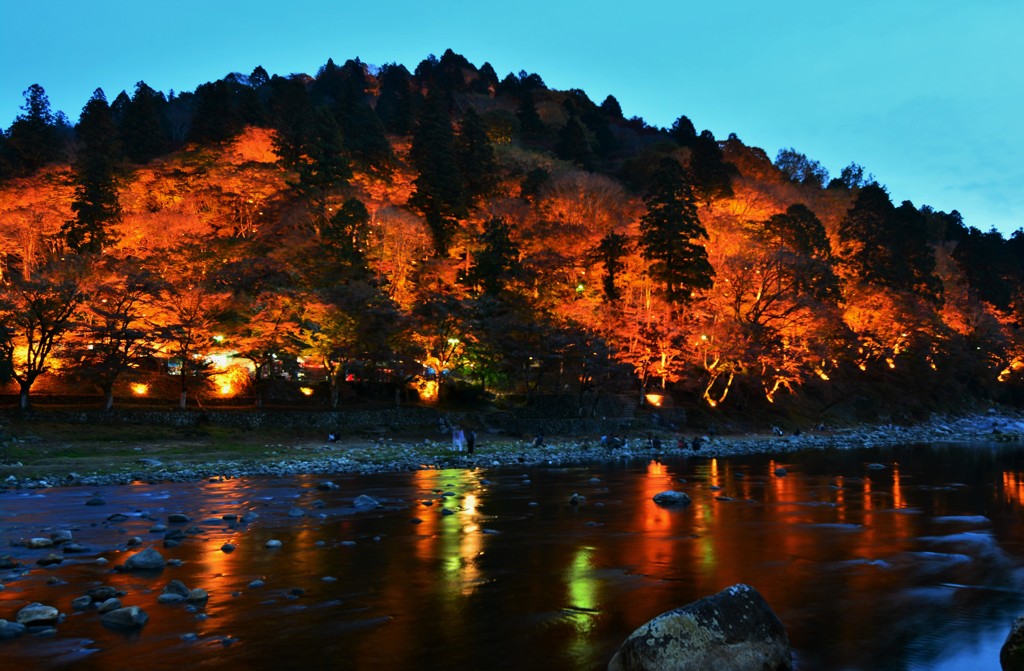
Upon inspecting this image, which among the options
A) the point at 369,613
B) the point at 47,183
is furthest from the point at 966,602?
the point at 47,183

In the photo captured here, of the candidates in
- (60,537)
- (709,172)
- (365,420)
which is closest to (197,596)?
(60,537)

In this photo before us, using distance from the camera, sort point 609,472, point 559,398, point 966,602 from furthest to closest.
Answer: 1. point 559,398
2. point 609,472
3. point 966,602

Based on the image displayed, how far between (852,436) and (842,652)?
49530 millimetres

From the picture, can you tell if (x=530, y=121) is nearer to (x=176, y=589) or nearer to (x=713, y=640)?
(x=176, y=589)

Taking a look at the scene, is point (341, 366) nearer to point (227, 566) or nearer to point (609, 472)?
point (609, 472)

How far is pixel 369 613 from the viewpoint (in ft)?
31.5

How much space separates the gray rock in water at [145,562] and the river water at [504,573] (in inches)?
12.7

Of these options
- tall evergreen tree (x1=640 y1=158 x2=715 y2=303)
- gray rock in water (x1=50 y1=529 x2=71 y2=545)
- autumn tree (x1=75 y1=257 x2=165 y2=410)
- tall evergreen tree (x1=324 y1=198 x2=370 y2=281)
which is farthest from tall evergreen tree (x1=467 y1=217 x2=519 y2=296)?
gray rock in water (x1=50 y1=529 x2=71 y2=545)

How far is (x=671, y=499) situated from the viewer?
19.9m

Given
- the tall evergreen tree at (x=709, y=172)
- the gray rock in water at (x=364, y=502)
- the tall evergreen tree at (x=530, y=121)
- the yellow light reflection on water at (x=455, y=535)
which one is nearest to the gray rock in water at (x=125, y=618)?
the yellow light reflection on water at (x=455, y=535)

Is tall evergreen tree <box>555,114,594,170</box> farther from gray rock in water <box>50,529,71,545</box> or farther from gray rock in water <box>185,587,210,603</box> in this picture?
gray rock in water <box>185,587,210,603</box>

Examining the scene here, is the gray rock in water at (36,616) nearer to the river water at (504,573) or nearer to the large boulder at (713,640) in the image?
the river water at (504,573)

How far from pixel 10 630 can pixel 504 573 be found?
6656mm

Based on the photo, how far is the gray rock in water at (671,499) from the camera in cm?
1977
